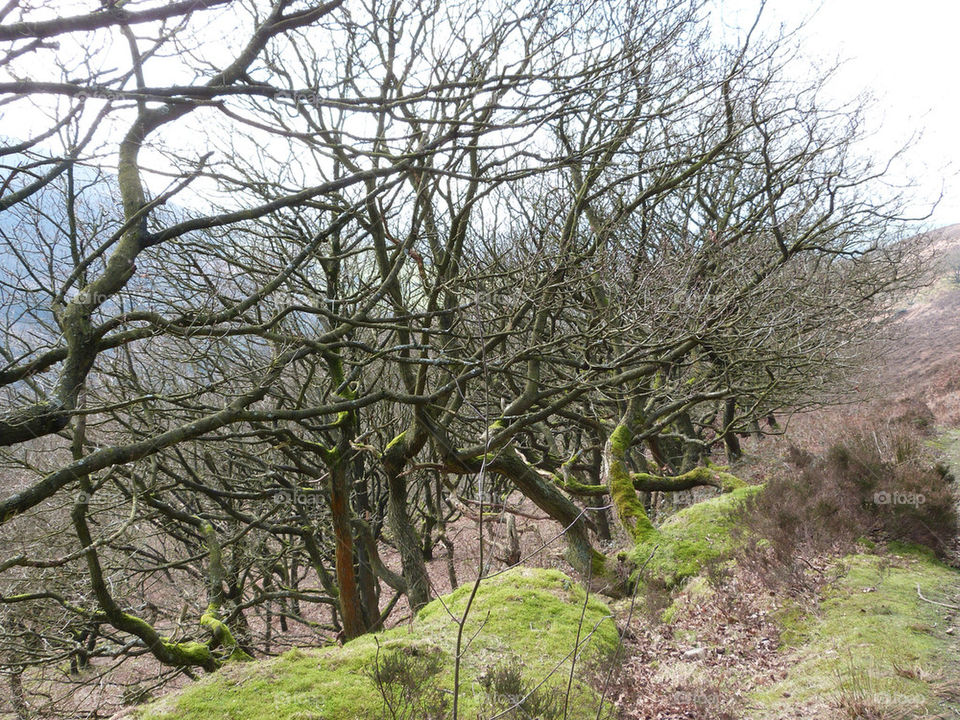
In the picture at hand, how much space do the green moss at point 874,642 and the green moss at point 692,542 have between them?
1.76 meters

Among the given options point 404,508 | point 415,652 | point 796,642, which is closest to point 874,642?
point 796,642

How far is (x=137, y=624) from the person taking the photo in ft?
16.8

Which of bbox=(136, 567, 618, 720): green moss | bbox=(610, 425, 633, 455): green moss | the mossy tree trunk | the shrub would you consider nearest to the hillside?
bbox=(136, 567, 618, 720): green moss

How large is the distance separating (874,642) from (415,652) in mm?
3445

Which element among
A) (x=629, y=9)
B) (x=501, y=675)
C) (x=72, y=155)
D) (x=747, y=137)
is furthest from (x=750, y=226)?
(x=72, y=155)

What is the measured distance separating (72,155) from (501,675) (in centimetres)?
443

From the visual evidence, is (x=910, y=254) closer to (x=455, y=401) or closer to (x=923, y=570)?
(x=923, y=570)

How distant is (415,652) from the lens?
4180mm

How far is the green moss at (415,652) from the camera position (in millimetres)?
3488

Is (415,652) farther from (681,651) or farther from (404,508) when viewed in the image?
(404,508)

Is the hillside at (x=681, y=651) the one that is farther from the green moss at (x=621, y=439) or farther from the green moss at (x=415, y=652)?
the green moss at (x=621, y=439)

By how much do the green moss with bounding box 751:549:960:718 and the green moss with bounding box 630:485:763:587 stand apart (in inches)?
69.1

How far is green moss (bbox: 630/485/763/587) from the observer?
7.34 metres

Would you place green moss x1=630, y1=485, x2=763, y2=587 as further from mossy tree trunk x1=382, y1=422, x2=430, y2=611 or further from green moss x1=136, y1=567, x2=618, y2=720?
mossy tree trunk x1=382, y1=422, x2=430, y2=611
